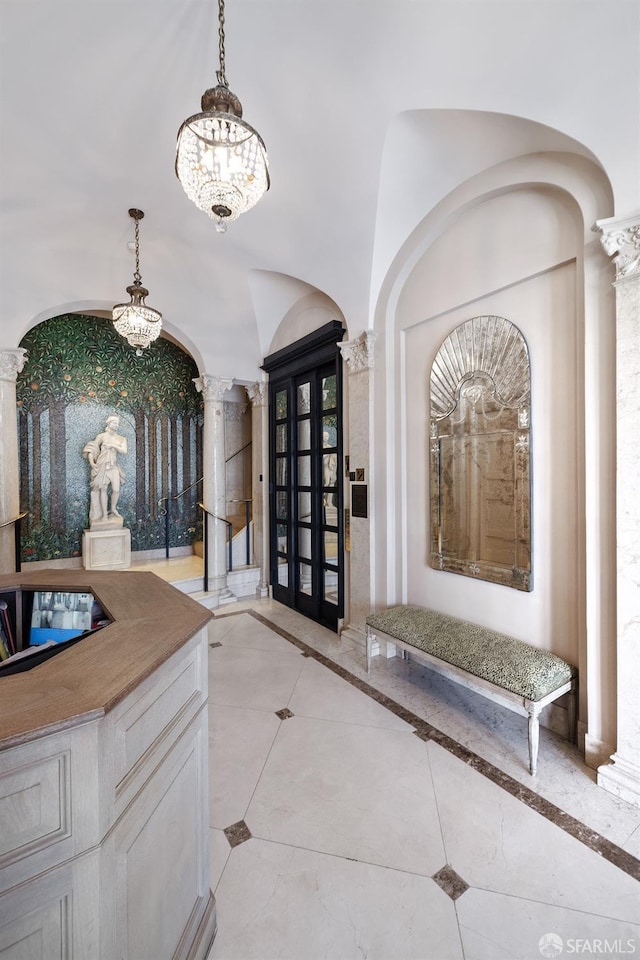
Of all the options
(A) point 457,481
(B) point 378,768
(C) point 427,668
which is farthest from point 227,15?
(C) point 427,668

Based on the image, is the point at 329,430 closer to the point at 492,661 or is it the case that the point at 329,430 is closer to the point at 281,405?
the point at 281,405

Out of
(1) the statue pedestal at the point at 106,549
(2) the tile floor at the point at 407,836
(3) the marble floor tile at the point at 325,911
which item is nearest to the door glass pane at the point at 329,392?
(2) the tile floor at the point at 407,836

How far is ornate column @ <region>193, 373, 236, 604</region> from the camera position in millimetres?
5531

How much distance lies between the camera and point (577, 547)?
2.55m

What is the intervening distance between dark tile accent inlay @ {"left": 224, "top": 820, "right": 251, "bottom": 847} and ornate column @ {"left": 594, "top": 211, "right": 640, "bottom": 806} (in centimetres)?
187

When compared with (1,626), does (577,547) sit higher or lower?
higher

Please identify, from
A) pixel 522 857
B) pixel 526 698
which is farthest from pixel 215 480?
pixel 522 857

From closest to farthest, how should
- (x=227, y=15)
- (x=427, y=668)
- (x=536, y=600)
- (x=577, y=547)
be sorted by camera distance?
1. (x=227, y=15)
2. (x=577, y=547)
3. (x=536, y=600)
4. (x=427, y=668)

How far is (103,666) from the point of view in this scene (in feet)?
3.50

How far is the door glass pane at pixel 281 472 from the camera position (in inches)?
212

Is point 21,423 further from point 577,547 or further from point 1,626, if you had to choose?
point 577,547

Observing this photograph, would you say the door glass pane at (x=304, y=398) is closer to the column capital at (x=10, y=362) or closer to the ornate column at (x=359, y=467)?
the ornate column at (x=359, y=467)

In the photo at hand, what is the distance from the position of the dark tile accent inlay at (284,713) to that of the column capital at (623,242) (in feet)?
10.9

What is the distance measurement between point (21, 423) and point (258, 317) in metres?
3.52
